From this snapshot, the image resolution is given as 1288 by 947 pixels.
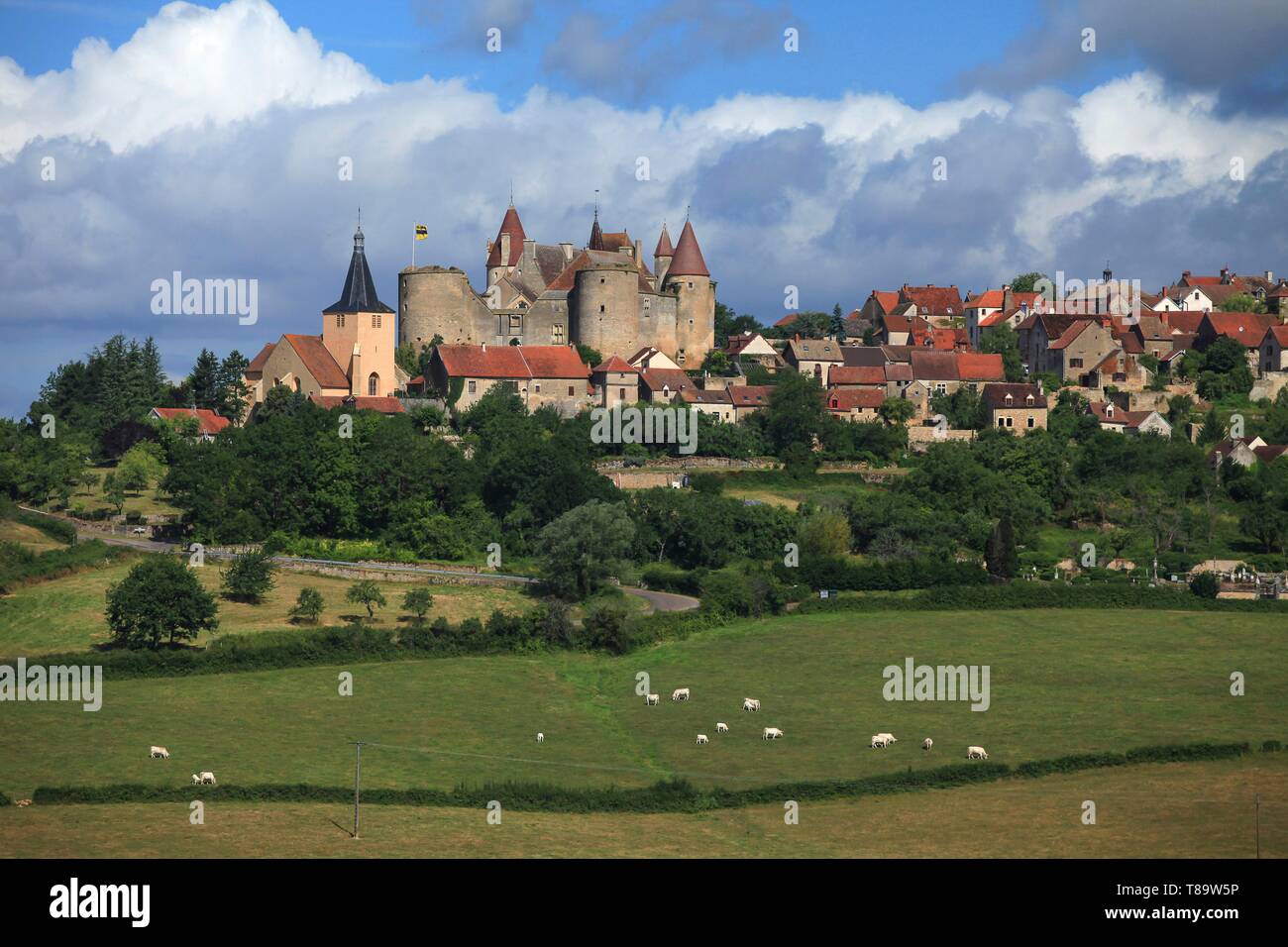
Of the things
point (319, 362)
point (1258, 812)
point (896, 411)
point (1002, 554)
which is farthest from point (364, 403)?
point (1258, 812)

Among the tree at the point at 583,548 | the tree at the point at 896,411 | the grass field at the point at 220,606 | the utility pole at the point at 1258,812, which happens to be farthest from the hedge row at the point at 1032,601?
the tree at the point at 896,411

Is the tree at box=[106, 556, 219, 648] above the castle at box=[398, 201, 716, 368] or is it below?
below

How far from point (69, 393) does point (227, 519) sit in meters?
27.3

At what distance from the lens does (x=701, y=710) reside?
48.0 metres

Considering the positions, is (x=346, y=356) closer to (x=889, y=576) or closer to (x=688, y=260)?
(x=688, y=260)

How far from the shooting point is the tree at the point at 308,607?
55812mm

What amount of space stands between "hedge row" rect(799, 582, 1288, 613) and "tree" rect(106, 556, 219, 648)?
64.2 feet

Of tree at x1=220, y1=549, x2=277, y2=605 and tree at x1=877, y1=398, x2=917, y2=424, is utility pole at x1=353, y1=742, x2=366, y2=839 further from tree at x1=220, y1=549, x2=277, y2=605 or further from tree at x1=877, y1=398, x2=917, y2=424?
tree at x1=877, y1=398, x2=917, y2=424

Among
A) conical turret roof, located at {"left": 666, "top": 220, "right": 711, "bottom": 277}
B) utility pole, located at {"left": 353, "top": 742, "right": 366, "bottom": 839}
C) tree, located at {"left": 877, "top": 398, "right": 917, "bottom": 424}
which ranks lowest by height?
utility pole, located at {"left": 353, "top": 742, "right": 366, "bottom": 839}

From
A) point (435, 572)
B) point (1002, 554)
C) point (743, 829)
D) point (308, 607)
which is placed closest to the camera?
point (743, 829)

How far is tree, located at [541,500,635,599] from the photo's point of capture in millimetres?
60719

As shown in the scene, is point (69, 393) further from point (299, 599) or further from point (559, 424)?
point (299, 599)

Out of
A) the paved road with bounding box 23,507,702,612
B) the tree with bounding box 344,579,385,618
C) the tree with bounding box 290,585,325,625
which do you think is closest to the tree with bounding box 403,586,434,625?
the tree with bounding box 344,579,385,618

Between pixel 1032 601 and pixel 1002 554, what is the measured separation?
3.02 meters
